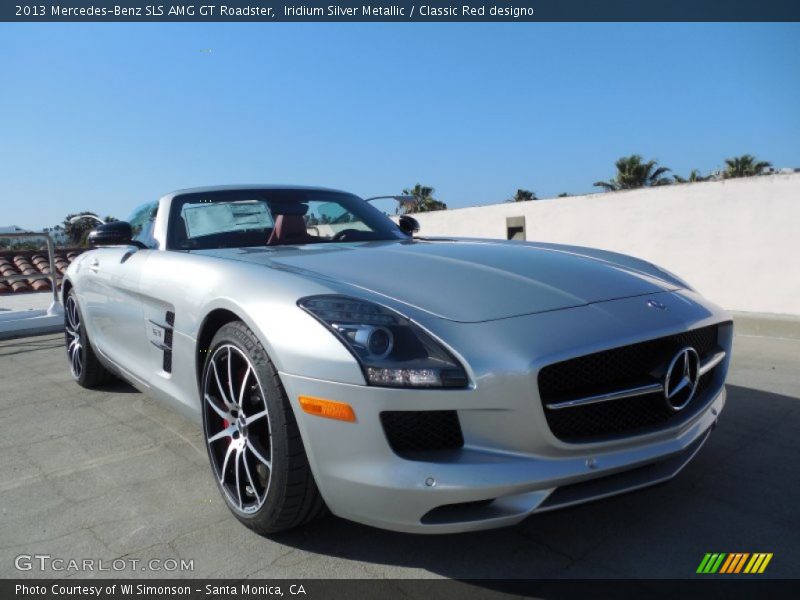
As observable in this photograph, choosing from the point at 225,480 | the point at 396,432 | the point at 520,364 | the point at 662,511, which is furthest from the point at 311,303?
the point at 662,511

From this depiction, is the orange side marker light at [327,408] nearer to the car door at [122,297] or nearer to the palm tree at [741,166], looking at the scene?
the car door at [122,297]

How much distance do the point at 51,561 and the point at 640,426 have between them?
197cm

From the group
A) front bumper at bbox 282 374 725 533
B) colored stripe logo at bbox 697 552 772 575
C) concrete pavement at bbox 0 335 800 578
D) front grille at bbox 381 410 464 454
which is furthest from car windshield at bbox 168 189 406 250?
colored stripe logo at bbox 697 552 772 575

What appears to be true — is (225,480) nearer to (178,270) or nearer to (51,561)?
(51,561)

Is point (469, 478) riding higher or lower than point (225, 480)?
higher

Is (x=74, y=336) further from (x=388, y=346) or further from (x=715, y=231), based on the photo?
(x=715, y=231)

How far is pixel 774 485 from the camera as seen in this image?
2.32m

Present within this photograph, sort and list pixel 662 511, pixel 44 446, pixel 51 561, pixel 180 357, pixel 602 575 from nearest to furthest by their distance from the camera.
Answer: pixel 602 575, pixel 51 561, pixel 662 511, pixel 180 357, pixel 44 446

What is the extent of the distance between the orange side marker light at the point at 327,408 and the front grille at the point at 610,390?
55cm

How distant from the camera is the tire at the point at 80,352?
404 centimetres

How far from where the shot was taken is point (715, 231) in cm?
703

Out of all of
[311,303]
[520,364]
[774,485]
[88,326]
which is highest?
[311,303]

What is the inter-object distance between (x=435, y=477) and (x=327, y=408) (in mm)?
363

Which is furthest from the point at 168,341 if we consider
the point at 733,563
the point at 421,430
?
the point at 733,563
